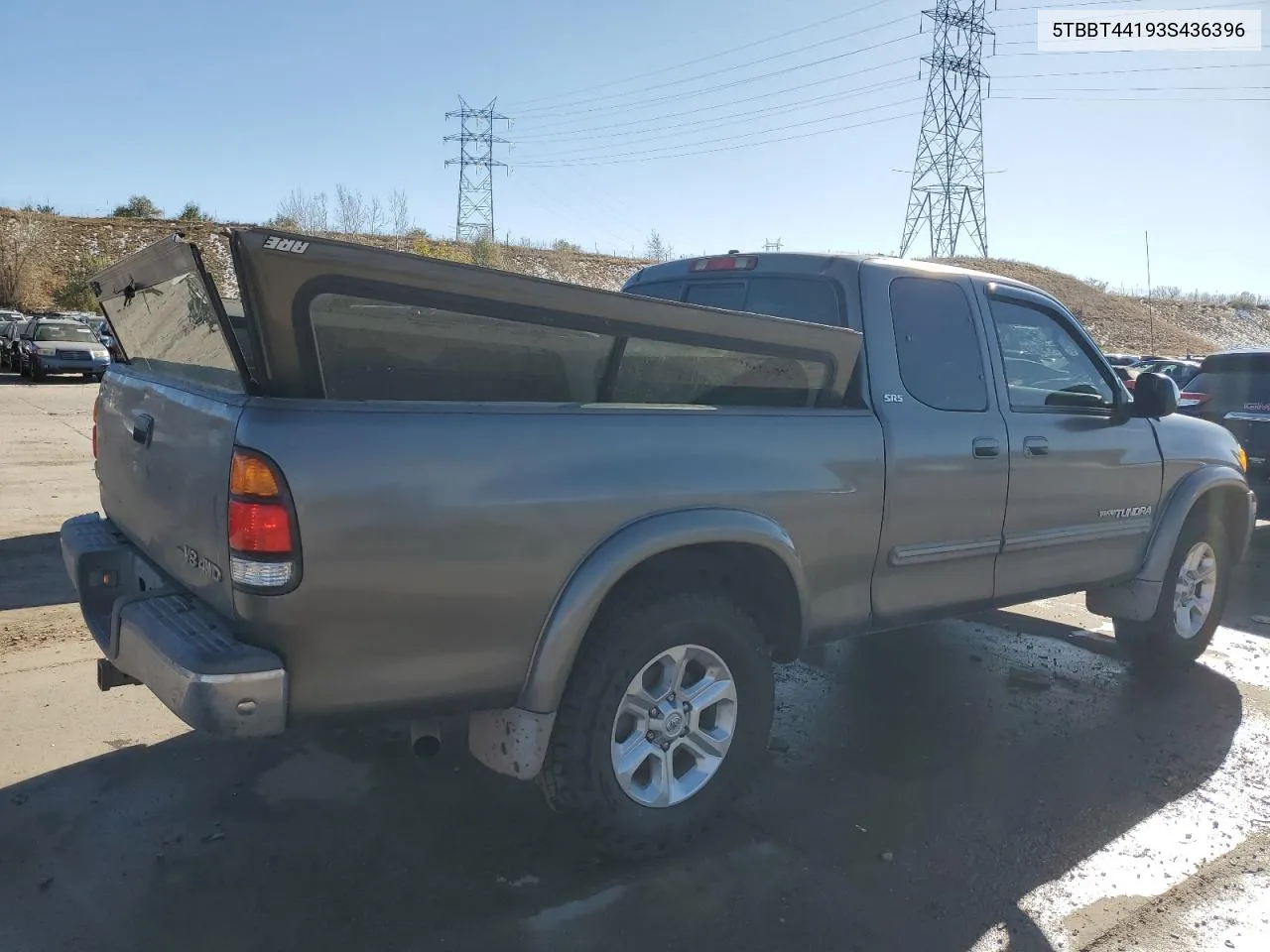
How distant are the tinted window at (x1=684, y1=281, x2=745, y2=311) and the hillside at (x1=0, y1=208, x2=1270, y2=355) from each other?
139 ft

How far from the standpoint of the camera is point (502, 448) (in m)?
2.69

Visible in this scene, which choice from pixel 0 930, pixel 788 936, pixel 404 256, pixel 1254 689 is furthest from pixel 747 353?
pixel 1254 689

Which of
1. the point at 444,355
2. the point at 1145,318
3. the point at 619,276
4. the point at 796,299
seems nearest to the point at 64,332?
the point at 796,299

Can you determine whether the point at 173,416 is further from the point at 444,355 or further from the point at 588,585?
the point at 588,585

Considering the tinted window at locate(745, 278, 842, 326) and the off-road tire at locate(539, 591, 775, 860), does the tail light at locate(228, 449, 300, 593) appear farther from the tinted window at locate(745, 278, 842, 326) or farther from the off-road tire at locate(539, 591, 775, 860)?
the tinted window at locate(745, 278, 842, 326)

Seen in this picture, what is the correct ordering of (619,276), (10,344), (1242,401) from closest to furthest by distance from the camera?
(1242,401)
(10,344)
(619,276)

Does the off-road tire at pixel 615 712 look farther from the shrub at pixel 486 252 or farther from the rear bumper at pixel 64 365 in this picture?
the shrub at pixel 486 252

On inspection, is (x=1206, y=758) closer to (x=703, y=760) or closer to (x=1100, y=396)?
(x=1100, y=396)

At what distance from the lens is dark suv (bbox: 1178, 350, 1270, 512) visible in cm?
938

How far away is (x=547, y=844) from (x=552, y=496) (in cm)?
132

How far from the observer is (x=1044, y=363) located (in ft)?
15.2

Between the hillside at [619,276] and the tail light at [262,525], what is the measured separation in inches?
1742

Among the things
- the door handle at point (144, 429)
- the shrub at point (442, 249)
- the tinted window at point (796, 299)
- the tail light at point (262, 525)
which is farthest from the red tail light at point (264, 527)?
the shrub at point (442, 249)

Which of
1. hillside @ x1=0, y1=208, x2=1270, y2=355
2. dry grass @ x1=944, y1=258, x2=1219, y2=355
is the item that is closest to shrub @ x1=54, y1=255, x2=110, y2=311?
hillside @ x1=0, y1=208, x2=1270, y2=355
